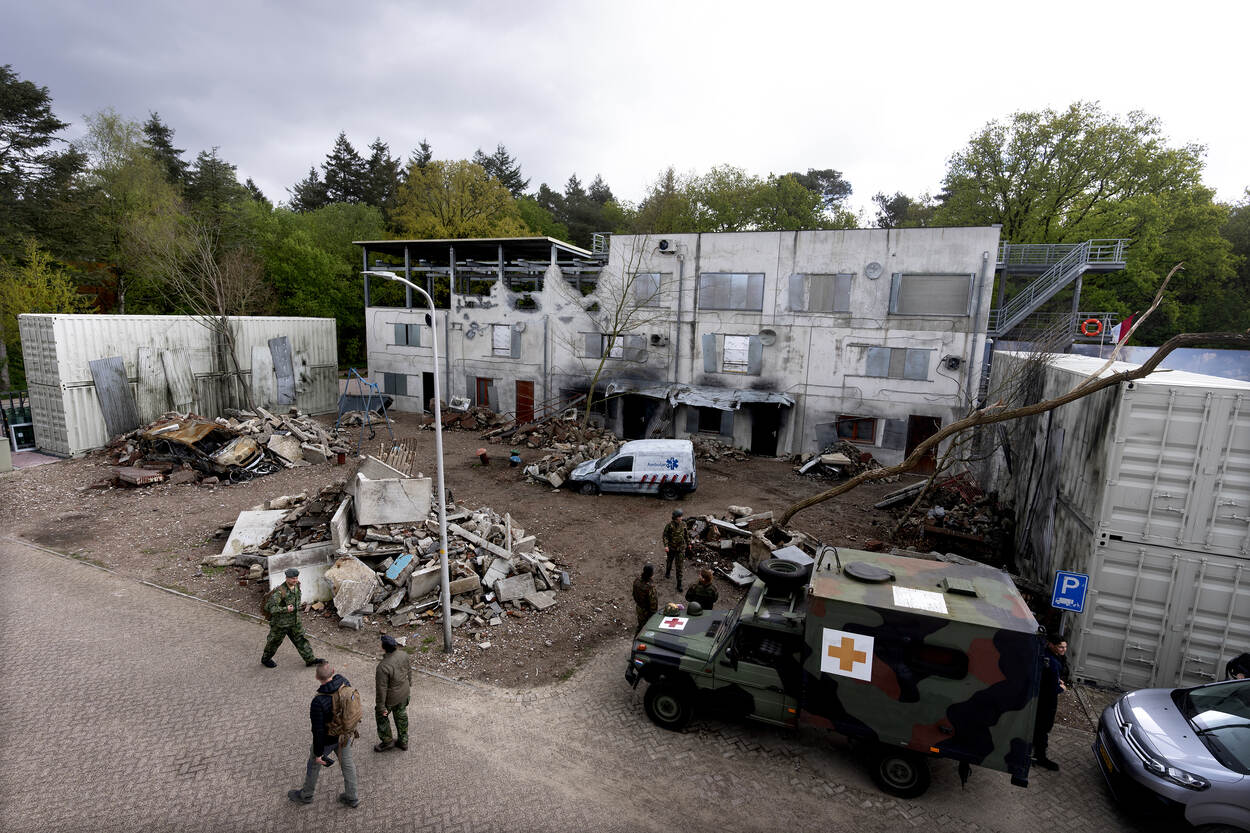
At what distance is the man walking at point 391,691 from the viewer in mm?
6871

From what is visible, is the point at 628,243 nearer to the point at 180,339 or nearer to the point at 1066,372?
the point at 1066,372

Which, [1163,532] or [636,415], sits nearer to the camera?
[1163,532]

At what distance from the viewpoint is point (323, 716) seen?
6184 millimetres

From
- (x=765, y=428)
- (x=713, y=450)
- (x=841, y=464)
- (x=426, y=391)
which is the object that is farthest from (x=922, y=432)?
(x=426, y=391)

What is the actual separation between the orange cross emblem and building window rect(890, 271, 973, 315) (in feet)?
58.8

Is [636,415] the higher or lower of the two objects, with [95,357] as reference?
lower

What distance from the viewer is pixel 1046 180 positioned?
29859mm

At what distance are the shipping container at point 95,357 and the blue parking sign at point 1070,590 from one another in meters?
28.4

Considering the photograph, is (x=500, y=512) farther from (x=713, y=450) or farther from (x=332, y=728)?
(x=713, y=450)

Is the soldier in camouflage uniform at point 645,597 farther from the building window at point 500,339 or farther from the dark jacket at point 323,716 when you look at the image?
the building window at point 500,339

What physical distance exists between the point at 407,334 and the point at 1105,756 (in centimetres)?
3007

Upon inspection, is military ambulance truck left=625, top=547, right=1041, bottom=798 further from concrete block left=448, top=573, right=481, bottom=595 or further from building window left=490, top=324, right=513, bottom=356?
building window left=490, top=324, right=513, bottom=356

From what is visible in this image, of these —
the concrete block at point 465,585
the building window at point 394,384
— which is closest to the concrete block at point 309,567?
the concrete block at point 465,585

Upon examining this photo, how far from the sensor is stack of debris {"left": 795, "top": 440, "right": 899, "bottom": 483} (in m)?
20.6
